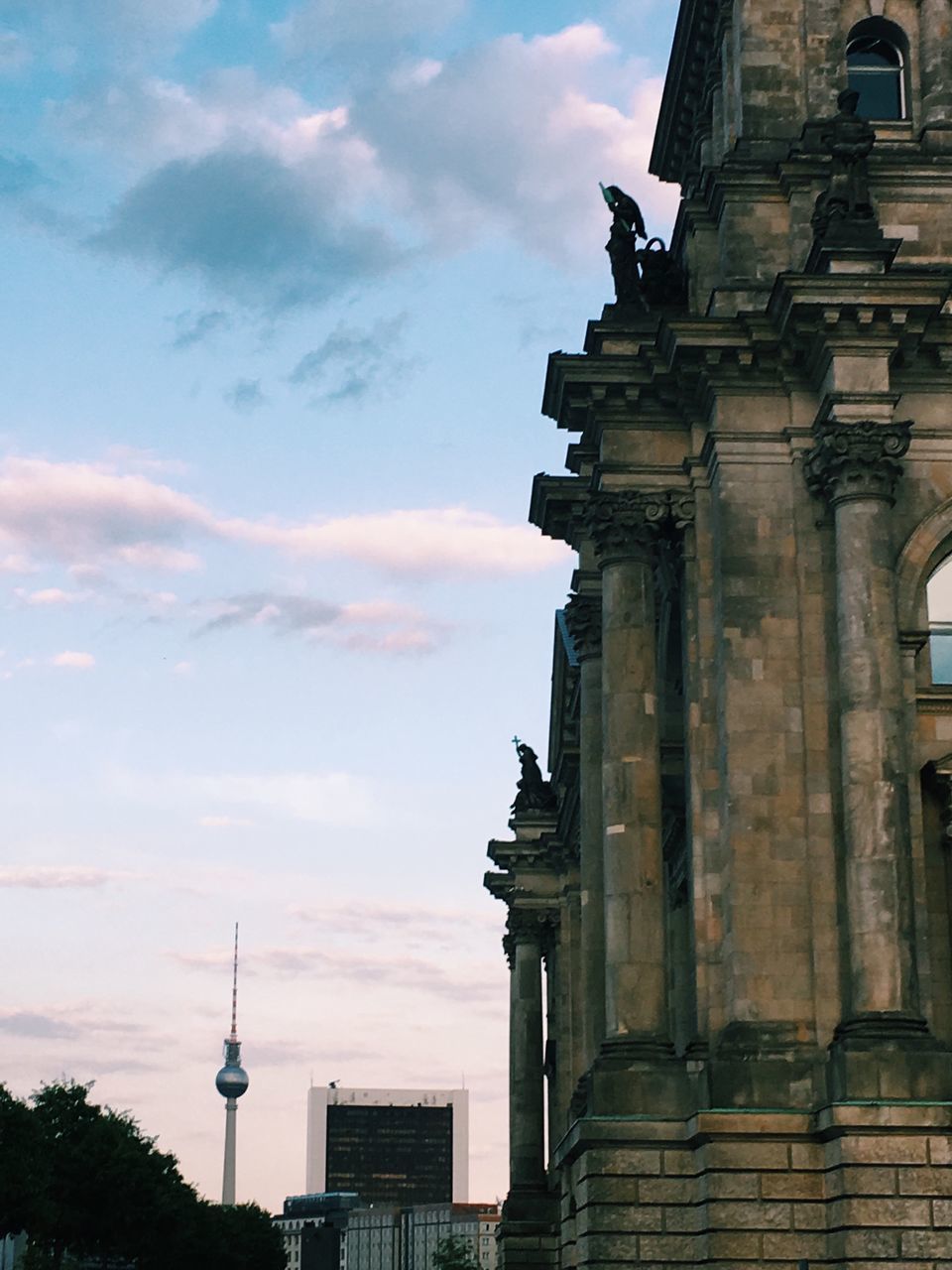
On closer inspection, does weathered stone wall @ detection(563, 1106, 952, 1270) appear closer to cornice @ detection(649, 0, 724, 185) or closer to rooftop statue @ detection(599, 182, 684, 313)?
rooftop statue @ detection(599, 182, 684, 313)

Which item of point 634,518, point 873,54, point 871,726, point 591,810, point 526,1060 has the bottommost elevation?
point 526,1060

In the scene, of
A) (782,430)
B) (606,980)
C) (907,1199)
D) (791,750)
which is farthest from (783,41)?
(907,1199)

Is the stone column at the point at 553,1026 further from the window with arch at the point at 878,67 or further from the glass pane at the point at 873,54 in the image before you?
the glass pane at the point at 873,54

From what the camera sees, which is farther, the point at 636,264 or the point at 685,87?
the point at 685,87

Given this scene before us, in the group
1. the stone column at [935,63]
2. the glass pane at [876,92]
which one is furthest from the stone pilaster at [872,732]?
the glass pane at [876,92]

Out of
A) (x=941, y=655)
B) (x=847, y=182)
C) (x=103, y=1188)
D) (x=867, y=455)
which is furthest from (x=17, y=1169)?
(x=847, y=182)

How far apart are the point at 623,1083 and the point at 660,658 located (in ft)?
41.2

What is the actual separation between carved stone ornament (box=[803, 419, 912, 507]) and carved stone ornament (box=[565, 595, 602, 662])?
1045 cm

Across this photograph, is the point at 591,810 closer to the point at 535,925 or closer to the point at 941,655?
the point at 941,655

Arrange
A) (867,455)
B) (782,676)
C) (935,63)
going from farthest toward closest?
(935,63) → (782,676) → (867,455)

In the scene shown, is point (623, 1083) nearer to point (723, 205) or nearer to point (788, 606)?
point (788, 606)

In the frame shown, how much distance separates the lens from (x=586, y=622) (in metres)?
51.9

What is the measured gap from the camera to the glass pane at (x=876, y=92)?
160ft

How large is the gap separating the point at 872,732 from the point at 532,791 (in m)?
40.2
